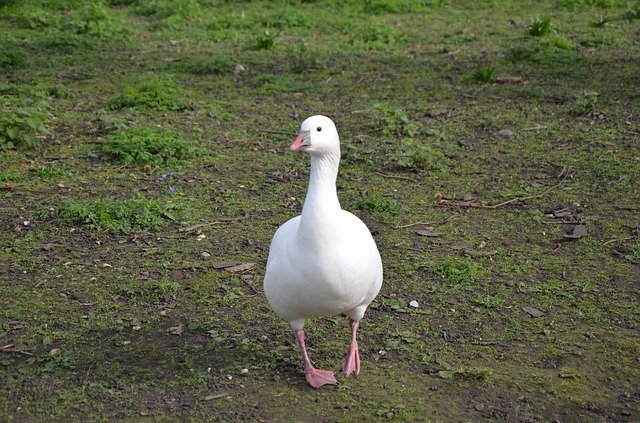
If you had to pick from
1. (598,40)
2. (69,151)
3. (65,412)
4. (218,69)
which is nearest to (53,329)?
(65,412)

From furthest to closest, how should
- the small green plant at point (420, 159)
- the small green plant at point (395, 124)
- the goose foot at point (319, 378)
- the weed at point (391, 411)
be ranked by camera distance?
1. the small green plant at point (395, 124)
2. the small green plant at point (420, 159)
3. the goose foot at point (319, 378)
4. the weed at point (391, 411)

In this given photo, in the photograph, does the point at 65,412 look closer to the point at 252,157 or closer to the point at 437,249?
the point at 437,249

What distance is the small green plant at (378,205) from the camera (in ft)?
23.9

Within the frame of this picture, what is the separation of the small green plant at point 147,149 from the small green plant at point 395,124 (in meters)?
1.76

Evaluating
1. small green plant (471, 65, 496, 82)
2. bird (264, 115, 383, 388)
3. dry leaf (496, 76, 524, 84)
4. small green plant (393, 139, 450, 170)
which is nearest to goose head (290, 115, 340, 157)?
bird (264, 115, 383, 388)

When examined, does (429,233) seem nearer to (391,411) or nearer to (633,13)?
(391,411)

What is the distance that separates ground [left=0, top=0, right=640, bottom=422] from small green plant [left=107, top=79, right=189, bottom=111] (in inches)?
1.2

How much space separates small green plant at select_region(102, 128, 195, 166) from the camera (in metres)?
8.05

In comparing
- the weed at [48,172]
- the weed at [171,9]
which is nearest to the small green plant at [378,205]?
the weed at [48,172]

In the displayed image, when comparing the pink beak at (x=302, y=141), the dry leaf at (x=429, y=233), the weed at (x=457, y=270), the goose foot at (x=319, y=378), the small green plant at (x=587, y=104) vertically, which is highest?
the pink beak at (x=302, y=141)

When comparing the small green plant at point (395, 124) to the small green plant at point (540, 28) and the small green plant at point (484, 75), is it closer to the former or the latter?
the small green plant at point (484, 75)

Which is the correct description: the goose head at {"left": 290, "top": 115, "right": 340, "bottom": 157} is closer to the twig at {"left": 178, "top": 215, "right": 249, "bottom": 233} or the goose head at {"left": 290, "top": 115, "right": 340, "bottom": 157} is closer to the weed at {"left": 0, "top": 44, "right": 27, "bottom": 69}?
the twig at {"left": 178, "top": 215, "right": 249, "bottom": 233}

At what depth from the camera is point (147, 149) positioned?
8.15 meters

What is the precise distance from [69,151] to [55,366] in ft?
11.4
